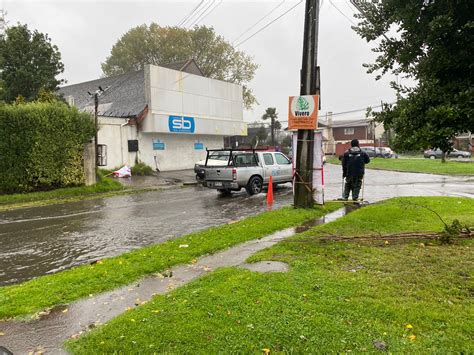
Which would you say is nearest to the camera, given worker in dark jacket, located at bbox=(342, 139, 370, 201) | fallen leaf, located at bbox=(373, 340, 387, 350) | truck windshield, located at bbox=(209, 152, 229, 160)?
fallen leaf, located at bbox=(373, 340, 387, 350)

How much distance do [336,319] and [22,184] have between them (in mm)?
15352

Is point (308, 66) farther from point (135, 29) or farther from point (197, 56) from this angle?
point (135, 29)

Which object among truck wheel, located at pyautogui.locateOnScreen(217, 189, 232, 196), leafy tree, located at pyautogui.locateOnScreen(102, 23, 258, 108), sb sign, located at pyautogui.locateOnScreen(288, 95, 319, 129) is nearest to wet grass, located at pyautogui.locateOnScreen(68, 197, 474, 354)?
sb sign, located at pyautogui.locateOnScreen(288, 95, 319, 129)

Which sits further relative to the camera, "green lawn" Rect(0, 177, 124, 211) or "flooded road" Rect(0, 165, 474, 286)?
"green lawn" Rect(0, 177, 124, 211)

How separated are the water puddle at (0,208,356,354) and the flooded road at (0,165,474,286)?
1990mm

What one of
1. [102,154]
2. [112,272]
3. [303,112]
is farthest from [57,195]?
[112,272]

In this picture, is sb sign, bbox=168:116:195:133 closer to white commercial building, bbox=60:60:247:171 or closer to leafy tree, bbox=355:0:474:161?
white commercial building, bbox=60:60:247:171

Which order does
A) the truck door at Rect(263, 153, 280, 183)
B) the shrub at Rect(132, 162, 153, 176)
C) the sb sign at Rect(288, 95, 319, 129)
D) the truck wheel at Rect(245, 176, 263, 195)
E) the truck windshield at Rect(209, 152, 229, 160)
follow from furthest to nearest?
the shrub at Rect(132, 162, 153, 176), the truck windshield at Rect(209, 152, 229, 160), the truck door at Rect(263, 153, 280, 183), the truck wheel at Rect(245, 176, 263, 195), the sb sign at Rect(288, 95, 319, 129)

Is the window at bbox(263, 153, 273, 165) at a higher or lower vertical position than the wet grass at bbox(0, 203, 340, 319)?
higher

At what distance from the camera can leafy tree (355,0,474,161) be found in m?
4.39

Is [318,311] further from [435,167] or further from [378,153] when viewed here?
[378,153]

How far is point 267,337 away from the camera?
3604 mm

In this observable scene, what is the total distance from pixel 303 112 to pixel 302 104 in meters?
0.21

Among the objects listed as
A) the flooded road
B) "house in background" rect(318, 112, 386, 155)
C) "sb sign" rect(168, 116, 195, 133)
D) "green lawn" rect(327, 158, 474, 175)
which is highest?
"house in background" rect(318, 112, 386, 155)
